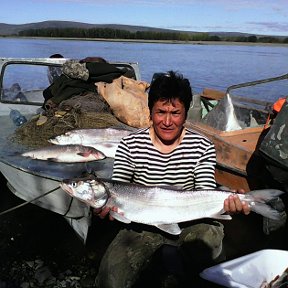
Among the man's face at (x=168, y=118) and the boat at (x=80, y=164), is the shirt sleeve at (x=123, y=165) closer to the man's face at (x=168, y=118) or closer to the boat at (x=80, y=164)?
the man's face at (x=168, y=118)

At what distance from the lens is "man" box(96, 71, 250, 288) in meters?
3.73

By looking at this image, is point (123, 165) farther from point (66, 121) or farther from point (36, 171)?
point (66, 121)

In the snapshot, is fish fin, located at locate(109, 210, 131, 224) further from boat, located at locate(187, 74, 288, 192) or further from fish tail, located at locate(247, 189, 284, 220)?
boat, located at locate(187, 74, 288, 192)

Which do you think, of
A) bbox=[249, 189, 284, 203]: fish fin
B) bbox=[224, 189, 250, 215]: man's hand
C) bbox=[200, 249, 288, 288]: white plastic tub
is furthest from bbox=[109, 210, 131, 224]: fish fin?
bbox=[249, 189, 284, 203]: fish fin

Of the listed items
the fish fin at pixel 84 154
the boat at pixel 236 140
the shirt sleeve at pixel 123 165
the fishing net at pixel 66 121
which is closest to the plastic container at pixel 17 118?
the fishing net at pixel 66 121

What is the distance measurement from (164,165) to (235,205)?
0.68 meters

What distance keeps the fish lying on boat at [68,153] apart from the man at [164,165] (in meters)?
1.73

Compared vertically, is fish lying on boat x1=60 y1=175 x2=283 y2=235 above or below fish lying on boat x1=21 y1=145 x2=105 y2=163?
above

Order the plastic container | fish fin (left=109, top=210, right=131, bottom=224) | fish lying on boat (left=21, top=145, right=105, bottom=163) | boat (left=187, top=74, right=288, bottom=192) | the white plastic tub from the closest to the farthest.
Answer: fish fin (left=109, top=210, right=131, bottom=224) < the white plastic tub < fish lying on boat (left=21, top=145, right=105, bottom=163) < boat (left=187, top=74, right=288, bottom=192) < the plastic container

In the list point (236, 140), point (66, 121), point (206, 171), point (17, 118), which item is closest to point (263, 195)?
point (206, 171)

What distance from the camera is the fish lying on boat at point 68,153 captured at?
551 cm

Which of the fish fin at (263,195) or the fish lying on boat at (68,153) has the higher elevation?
the fish fin at (263,195)

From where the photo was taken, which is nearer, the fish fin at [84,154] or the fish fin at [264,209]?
the fish fin at [264,209]

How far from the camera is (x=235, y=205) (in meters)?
3.54
